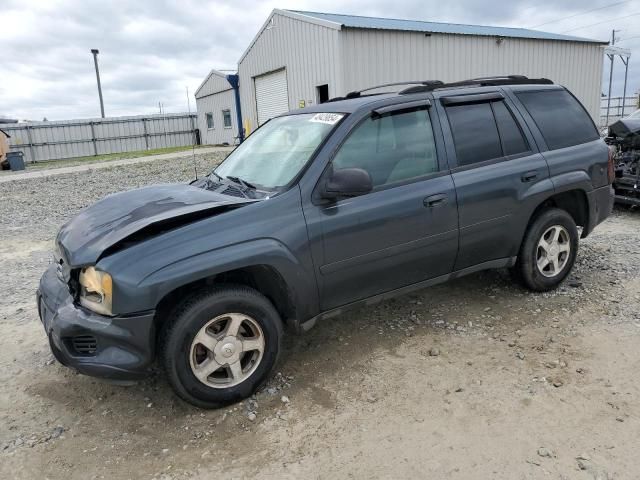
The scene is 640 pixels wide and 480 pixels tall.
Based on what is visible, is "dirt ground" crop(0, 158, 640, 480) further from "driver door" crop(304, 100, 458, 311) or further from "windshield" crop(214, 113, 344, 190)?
"windshield" crop(214, 113, 344, 190)

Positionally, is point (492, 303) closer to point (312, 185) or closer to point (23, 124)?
point (312, 185)

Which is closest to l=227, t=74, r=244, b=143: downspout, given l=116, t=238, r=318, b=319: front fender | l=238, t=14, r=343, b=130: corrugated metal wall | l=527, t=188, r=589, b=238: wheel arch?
l=238, t=14, r=343, b=130: corrugated metal wall

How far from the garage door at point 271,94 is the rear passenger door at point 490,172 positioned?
15989 millimetres

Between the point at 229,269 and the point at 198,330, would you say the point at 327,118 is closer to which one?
the point at 229,269

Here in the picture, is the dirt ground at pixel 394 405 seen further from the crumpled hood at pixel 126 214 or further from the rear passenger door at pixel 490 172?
the crumpled hood at pixel 126 214

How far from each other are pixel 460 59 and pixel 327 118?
1564 cm

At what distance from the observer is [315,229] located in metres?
3.19

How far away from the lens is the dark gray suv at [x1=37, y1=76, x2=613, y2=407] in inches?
112

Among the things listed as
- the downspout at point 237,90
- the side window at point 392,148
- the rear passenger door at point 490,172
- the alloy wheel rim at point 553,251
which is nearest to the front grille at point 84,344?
the side window at point 392,148

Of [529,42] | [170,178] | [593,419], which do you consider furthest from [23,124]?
[593,419]

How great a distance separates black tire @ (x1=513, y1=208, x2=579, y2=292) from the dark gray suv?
0.01 meters

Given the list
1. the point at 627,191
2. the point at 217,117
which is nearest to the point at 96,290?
the point at 627,191

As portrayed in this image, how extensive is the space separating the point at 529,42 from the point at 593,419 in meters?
19.8

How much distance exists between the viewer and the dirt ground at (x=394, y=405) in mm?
2590
